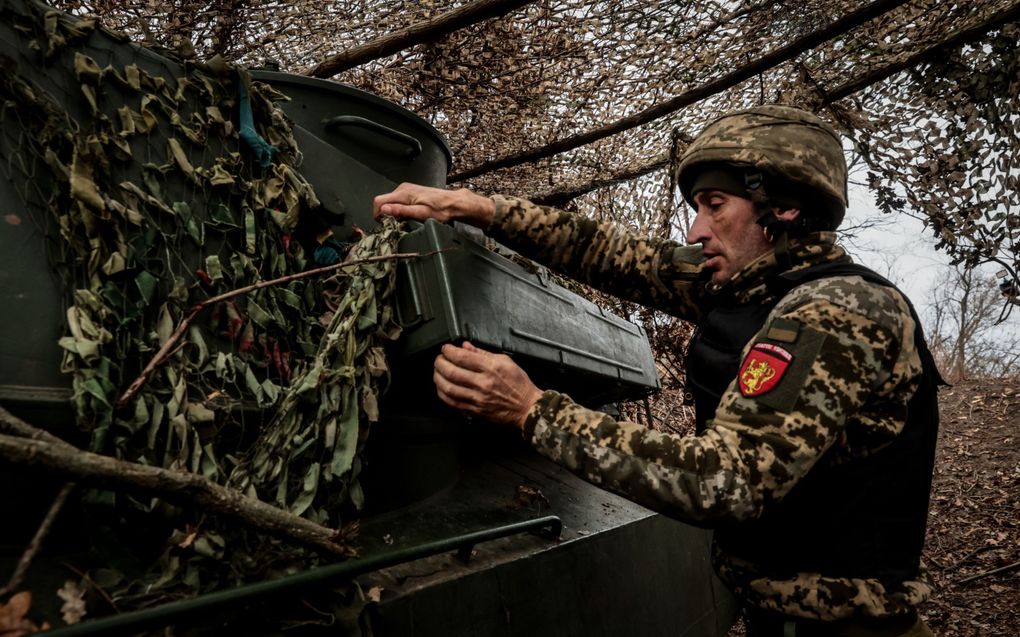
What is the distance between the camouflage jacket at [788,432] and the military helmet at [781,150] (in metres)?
0.21

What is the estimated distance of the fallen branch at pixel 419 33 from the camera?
12.6 ft

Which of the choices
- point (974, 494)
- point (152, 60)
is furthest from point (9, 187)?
point (974, 494)

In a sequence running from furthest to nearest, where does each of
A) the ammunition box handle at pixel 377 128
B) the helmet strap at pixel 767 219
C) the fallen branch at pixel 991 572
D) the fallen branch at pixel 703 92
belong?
the fallen branch at pixel 991 572
the fallen branch at pixel 703 92
the ammunition box handle at pixel 377 128
the helmet strap at pixel 767 219

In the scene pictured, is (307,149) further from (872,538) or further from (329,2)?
(872,538)

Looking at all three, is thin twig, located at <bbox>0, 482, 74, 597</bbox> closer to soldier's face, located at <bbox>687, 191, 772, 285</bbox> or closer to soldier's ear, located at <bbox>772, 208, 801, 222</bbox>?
soldier's face, located at <bbox>687, 191, 772, 285</bbox>

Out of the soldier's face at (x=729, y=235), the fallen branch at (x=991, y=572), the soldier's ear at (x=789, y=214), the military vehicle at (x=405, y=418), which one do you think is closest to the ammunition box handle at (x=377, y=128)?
the military vehicle at (x=405, y=418)

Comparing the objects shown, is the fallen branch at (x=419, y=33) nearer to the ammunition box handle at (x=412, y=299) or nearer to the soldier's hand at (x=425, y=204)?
the soldier's hand at (x=425, y=204)

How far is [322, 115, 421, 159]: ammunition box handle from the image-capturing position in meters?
2.63

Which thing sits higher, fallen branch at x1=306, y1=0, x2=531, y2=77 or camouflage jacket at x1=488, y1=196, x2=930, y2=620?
fallen branch at x1=306, y1=0, x2=531, y2=77

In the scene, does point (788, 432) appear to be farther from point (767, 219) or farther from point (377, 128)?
point (377, 128)

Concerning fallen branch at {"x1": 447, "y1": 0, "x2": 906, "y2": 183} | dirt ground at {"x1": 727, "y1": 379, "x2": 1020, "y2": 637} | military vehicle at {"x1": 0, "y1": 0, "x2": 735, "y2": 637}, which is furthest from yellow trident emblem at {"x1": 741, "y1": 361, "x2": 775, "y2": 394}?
fallen branch at {"x1": 447, "y1": 0, "x2": 906, "y2": 183}

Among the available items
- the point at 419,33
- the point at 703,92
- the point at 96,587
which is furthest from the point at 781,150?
the point at 703,92

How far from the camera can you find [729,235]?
7.41 feet

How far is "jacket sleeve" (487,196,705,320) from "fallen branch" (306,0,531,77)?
1.66m
